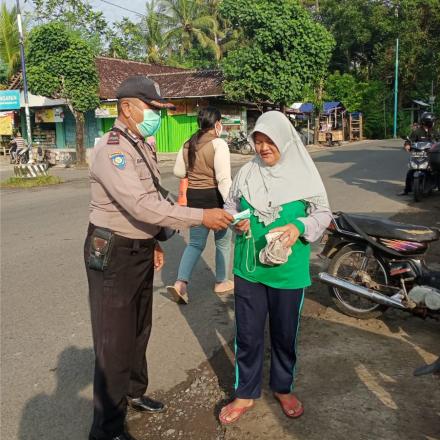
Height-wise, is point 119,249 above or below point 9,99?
below

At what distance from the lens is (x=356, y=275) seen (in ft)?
13.6

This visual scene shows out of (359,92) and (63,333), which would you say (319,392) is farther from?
(359,92)

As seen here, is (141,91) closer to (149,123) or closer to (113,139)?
(149,123)

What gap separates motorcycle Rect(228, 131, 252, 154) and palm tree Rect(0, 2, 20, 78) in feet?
38.4

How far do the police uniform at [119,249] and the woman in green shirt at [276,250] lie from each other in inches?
14.1

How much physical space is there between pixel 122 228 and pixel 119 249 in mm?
104

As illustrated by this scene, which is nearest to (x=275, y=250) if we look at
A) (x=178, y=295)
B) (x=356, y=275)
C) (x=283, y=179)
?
(x=283, y=179)

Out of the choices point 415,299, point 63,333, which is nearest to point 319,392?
point 415,299

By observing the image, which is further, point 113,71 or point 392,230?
point 113,71

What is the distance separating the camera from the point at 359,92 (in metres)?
37.2

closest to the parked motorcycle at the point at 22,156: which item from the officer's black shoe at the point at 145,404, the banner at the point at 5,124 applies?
the banner at the point at 5,124

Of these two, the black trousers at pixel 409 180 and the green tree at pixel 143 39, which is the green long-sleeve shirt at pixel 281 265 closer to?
the black trousers at pixel 409 180

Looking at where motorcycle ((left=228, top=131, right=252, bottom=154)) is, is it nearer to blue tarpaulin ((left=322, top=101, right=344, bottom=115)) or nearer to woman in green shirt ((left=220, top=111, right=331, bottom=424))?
blue tarpaulin ((left=322, top=101, right=344, bottom=115))

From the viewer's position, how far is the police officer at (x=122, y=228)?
232 cm
